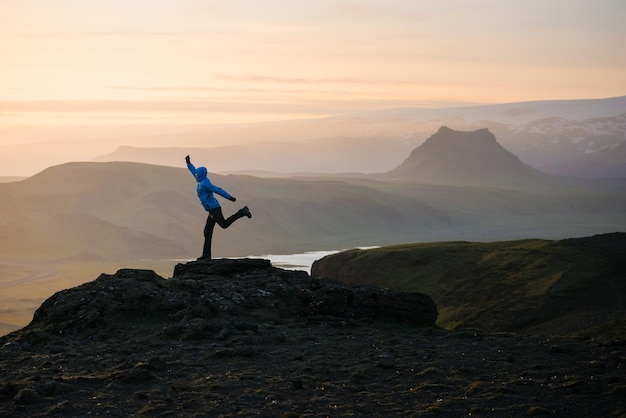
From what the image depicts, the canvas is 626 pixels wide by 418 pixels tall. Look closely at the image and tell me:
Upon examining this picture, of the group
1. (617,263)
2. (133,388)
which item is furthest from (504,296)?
(133,388)

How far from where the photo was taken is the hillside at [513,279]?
4369 centimetres

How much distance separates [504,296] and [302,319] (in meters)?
25.7

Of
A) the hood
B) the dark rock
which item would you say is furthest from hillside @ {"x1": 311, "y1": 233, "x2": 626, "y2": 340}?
the dark rock


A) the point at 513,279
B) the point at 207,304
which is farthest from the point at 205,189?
the point at 513,279

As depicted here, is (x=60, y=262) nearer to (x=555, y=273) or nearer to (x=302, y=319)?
(x=555, y=273)

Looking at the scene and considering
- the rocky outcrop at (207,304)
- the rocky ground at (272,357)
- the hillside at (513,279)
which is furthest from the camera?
the hillside at (513,279)

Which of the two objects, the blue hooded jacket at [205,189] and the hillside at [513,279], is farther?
the hillside at [513,279]

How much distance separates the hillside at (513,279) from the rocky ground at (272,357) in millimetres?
13944

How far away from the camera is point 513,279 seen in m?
51.9

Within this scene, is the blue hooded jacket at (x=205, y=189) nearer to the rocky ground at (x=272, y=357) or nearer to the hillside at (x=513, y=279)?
the rocky ground at (x=272, y=357)

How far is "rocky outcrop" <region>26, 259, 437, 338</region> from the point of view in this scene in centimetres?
2514

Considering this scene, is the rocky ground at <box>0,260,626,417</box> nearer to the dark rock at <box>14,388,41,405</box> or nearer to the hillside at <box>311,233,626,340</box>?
the dark rock at <box>14,388,41,405</box>

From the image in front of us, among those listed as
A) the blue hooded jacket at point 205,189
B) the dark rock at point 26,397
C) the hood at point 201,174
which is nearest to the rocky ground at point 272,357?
the dark rock at point 26,397

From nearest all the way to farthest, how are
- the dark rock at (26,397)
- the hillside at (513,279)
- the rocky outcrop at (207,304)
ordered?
the dark rock at (26,397) < the rocky outcrop at (207,304) < the hillside at (513,279)
